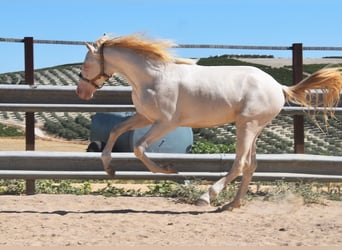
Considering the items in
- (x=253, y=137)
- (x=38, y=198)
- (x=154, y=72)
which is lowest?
(x=38, y=198)

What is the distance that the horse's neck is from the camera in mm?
7309

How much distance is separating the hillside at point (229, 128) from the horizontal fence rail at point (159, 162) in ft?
19.6

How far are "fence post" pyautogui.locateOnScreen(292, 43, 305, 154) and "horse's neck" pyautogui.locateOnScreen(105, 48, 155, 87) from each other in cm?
276

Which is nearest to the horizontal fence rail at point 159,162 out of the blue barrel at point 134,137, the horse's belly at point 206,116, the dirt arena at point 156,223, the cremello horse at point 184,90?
the dirt arena at point 156,223

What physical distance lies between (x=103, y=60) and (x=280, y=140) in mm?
18005

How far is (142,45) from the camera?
7375 mm

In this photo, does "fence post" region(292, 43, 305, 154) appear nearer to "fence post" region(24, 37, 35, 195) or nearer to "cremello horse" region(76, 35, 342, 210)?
"cremello horse" region(76, 35, 342, 210)

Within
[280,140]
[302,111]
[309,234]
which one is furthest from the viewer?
[280,140]

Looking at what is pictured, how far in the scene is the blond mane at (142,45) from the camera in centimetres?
738

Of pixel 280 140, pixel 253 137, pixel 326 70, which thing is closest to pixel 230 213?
pixel 253 137

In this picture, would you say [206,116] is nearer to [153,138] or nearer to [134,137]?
[153,138]

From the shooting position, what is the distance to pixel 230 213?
7.13 meters

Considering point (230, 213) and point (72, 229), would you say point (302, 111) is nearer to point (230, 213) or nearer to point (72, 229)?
point (230, 213)

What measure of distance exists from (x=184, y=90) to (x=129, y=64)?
700 millimetres
